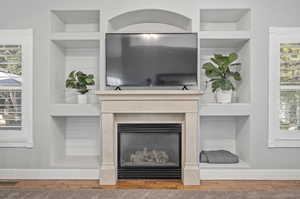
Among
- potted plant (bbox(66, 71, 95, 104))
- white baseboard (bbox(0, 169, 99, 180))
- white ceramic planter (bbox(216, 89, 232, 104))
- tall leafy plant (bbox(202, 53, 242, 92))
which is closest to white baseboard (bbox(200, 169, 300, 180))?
white ceramic planter (bbox(216, 89, 232, 104))

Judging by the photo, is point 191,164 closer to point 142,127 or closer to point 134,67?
point 142,127

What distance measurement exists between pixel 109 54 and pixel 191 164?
159 centimetres

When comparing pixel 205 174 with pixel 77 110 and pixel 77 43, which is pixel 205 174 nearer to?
pixel 77 110

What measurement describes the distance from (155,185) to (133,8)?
208 centimetres

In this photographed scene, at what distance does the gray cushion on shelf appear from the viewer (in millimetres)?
3395

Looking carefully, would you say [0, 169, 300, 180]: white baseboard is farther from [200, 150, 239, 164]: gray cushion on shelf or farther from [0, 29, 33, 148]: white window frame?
[0, 29, 33, 148]: white window frame

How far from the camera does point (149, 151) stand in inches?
131

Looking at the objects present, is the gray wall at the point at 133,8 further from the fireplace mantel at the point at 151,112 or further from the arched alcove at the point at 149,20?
the fireplace mantel at the point at 151,112

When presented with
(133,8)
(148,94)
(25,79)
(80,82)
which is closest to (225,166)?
(148,94)

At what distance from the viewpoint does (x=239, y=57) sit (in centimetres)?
371

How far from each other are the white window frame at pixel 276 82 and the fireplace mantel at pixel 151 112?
937 millimetres

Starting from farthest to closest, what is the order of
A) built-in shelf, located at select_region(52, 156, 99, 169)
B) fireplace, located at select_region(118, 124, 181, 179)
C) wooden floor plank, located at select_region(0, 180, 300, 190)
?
built-in shelf, located at select_region(52, 156, 99, 169), fireplace, located at select_region(118, 124, 181, 179), wooden floor plank, located at select_region(0, 180, 300, 190)

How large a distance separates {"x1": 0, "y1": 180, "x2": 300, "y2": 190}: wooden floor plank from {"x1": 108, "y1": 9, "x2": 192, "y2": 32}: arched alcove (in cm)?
184

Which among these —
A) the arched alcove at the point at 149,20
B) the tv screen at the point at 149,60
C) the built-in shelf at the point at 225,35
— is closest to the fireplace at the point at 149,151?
the tv screen at the point at 149,60
